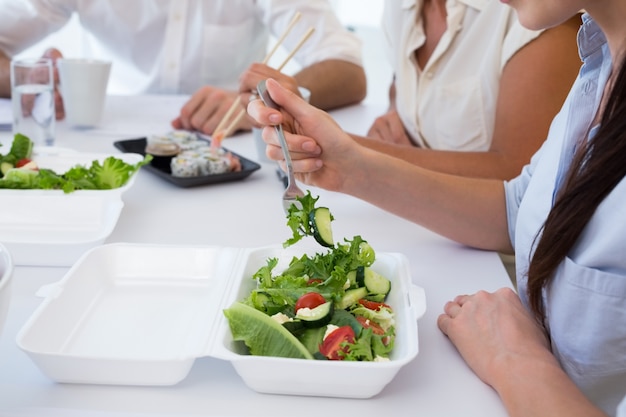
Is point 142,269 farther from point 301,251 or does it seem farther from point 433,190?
point 433,190

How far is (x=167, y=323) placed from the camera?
0.95 m

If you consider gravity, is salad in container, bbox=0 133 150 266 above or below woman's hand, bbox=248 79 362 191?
below

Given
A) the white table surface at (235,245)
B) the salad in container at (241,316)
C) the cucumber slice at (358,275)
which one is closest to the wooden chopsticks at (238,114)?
the white table surface at (235,245)

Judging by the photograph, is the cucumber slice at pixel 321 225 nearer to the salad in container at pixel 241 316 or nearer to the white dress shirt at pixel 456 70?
the salad in container at pixel 241 316

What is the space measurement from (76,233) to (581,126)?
2.54 feet

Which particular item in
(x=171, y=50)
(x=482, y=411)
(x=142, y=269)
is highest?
(x=482, y=411)

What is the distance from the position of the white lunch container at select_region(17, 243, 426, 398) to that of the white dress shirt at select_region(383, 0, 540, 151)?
2.34ft

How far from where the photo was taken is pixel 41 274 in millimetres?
1078

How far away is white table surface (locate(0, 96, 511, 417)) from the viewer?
780 millimetres

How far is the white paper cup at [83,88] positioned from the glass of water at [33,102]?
0.12 m

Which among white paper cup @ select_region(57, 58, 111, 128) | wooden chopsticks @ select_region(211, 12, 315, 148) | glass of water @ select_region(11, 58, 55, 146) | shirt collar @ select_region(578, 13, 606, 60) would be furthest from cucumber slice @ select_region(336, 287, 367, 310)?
white paper cup @ select_region(57, 58, 111, 128)

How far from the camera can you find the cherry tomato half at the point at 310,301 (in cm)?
87

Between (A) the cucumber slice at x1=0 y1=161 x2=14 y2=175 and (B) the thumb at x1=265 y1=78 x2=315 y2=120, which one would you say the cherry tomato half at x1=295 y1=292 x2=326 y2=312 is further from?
(A) the cucumber slice at x1=0 y1=161 x2=14 y2=175

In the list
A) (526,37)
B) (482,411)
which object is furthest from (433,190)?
(482,411)
